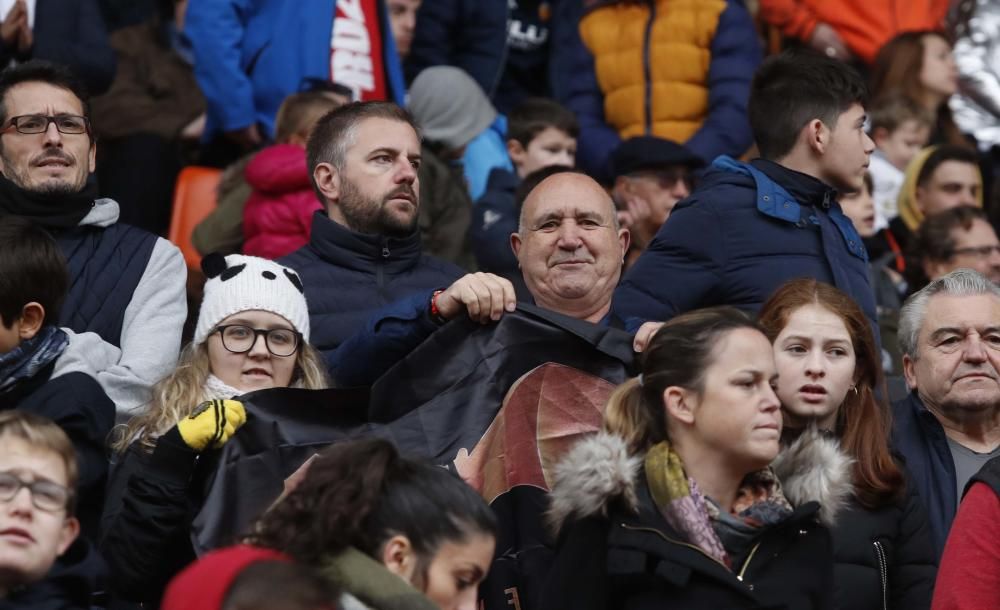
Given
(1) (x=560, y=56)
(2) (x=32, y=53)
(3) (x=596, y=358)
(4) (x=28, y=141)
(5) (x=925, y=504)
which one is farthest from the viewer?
(1) (x=560, y=56)

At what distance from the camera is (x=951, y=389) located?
21.7 ft

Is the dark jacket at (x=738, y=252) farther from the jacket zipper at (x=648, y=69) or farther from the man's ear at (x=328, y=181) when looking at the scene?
the jacket zipper at (x=648, y=69)

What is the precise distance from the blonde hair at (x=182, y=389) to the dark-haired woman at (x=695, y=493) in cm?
121

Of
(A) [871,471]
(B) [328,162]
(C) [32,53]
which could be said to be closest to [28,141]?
(B) [328,162]

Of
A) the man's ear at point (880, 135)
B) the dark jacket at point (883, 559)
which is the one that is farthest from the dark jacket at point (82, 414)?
the man's ear at point (880, 135)

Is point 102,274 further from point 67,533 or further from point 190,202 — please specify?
point 190,202

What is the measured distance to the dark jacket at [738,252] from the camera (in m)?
6.91

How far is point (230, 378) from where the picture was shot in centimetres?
616

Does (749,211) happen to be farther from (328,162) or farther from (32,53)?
(32,53)

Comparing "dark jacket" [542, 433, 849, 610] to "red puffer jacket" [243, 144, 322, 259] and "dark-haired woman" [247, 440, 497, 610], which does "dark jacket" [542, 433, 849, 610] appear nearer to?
"dark-haired woman" [247, 440, 497, 610]

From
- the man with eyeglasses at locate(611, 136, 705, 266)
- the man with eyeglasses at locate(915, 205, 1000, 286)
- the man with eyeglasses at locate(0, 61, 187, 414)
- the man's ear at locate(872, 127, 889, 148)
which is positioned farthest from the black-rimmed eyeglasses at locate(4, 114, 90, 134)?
the man's ear at locate(872, 127, 889, 148)

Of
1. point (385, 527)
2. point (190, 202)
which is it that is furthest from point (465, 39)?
point (385, 527)

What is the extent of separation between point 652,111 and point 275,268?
4986 millimetres

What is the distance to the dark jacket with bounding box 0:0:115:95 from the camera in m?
9.07
